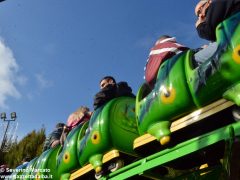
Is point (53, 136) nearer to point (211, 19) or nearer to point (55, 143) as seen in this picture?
point (55, 143)

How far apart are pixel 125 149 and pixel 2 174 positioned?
226 inches

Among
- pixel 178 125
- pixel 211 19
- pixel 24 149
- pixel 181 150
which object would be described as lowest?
pixel 181 150

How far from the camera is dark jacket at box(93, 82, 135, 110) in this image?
440 centimetres

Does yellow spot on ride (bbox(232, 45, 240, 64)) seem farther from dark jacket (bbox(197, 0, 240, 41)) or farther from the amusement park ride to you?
dark jacket (bbox(197, 0, 240, 41))

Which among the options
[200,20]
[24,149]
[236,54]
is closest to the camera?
[236,54]

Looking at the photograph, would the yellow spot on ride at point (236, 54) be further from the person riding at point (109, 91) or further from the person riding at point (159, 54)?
the person riding at point (109, 91)

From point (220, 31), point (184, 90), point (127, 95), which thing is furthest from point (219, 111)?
point (127, 95)

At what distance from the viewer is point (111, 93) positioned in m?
4.50

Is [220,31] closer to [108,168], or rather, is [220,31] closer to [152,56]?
[152,56]

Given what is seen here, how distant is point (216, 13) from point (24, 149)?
55.5ft

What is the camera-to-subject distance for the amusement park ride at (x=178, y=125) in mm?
2520

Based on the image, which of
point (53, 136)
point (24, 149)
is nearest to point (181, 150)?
point (53, 136)

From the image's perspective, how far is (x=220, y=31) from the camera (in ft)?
8.80

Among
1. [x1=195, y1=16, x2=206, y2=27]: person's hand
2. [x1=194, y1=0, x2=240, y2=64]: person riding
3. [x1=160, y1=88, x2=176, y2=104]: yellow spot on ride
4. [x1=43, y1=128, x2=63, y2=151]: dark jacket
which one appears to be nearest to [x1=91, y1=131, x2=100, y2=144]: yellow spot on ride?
[x1=160, y1=88, x2=176, y2=104]: yellow spot on ride
